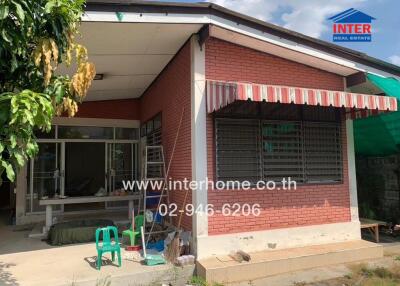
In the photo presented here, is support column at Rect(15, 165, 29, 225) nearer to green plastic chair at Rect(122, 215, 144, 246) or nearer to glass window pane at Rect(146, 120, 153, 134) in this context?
glass window pane at Rect(146, 120, 153, 134)

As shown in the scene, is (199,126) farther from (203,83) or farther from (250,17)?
(250,17)

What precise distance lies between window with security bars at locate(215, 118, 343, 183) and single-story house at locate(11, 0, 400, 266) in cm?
2

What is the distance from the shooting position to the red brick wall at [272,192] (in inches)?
265

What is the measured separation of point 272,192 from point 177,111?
106 inches

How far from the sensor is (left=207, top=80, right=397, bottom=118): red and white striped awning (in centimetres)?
560

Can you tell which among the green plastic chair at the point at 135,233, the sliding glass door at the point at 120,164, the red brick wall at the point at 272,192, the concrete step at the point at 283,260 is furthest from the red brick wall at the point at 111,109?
the concrete step at the point at 283,260

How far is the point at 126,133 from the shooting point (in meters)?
12.5

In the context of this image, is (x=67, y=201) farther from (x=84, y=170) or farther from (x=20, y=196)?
(x=84, y=170)

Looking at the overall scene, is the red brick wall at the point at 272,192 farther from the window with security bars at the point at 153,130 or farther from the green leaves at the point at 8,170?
the green leaves at the point at 8,170

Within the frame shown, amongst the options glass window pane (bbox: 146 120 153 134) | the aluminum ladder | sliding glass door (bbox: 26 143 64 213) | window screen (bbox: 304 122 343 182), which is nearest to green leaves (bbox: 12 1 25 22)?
the aluminum ladder

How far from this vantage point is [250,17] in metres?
6.53

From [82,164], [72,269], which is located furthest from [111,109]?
[72,269]

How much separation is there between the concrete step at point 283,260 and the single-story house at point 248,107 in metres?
0.26

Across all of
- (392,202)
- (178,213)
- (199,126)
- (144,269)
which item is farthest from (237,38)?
(392,202)
